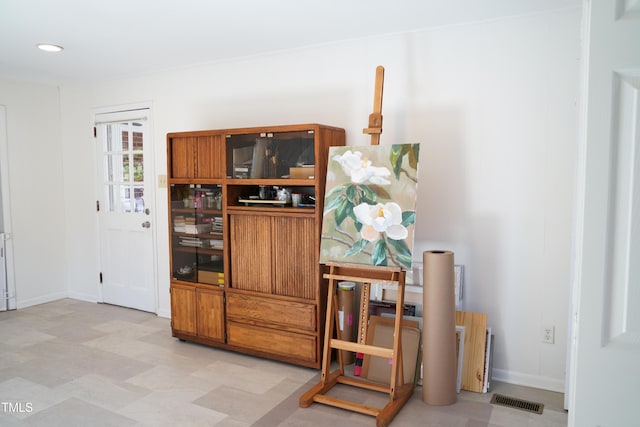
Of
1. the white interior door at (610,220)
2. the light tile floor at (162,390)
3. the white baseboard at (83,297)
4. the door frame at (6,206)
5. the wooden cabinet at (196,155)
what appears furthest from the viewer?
the white baseboard at (83,297)

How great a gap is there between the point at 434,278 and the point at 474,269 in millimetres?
541

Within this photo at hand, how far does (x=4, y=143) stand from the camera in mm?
5062

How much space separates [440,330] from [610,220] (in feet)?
5.72

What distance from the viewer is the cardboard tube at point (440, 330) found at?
2959 millimetres

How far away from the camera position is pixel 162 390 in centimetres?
321

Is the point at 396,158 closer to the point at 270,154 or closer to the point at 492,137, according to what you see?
the point at 492,137

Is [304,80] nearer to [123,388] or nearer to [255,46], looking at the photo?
[255,46]

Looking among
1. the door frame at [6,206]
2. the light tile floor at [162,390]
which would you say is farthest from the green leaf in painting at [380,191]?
the door frame at [6,206]

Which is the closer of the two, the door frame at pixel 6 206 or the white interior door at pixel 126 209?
the white interior door at pixel 126 209

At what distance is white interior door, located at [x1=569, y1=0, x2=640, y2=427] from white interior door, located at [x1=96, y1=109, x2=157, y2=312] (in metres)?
4.30

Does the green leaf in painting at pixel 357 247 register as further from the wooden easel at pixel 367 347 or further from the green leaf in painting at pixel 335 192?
the green leaf in painting at pixel 335 192

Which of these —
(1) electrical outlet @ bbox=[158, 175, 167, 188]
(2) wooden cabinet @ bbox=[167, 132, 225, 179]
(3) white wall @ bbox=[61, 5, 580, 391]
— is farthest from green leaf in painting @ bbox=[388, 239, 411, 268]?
(1) electrical outlet @ bbox=[158, 175, 167, 188]

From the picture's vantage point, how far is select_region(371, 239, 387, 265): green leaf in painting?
2969mm

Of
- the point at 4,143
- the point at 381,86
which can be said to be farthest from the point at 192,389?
the point at 4,143
